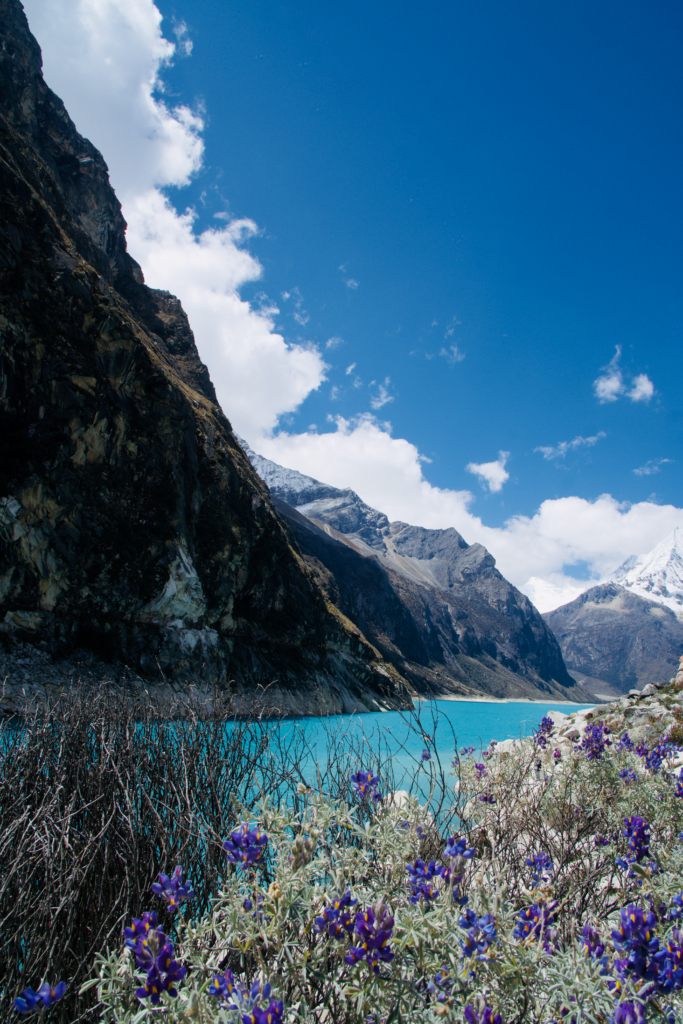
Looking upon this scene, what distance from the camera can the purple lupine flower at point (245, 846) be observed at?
1.97m

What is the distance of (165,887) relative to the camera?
2.01m

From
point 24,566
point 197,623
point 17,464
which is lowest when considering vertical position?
point 197,623

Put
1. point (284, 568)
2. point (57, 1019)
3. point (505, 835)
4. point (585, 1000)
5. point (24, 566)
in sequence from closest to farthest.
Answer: point (585, 1000) < point (57, 1019) < point (505, 835) < point (24, 566) < point (284, 568)

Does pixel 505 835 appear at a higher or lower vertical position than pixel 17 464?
lower

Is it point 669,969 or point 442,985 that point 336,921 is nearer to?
point 442,985

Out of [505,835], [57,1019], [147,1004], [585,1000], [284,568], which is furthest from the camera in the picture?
[284,568]

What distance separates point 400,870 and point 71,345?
3304 cm

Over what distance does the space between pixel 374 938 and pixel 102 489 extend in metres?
31.4

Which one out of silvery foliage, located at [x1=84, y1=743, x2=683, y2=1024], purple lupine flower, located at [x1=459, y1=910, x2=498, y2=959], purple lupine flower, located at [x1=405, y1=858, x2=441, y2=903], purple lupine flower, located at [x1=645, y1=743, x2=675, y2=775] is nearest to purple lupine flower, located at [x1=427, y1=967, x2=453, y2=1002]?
silvery foliage, located at [x1=84, y1=743, x2=683, y2=1024]

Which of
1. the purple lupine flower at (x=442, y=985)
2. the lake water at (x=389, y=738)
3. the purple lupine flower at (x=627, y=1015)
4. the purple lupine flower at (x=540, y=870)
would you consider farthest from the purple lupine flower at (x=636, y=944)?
the lake water at (x=389, y=738)

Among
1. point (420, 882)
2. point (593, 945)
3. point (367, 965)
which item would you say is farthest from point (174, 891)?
point (593, 945)

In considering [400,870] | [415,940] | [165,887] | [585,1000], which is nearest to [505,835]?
[400,870]

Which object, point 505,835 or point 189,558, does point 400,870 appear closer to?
point 505,835

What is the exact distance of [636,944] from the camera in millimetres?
1690
